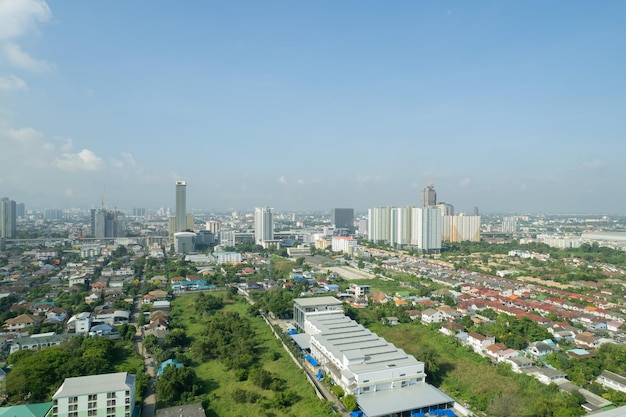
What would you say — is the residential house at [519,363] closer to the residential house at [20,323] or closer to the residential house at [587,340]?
the residential house at [587,340]

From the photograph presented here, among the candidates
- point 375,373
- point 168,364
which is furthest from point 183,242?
point 375,373

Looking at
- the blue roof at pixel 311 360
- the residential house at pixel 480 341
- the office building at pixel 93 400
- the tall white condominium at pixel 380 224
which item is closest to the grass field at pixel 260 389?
the blue roof at pixel 311 360

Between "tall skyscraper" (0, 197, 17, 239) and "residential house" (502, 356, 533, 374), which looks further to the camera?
"tall skyscraper" (0, 197, 17, 239)

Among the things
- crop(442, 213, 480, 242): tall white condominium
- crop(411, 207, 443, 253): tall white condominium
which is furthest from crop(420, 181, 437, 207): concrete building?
crop(411, 207, 443, 253): tall white condominium

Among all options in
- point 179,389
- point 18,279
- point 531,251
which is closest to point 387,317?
point 179,389

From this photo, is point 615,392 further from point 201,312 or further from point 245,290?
point 245,290

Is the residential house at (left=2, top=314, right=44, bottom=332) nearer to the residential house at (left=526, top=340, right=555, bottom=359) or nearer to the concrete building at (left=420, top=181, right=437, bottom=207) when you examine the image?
the residential house at (left=526, top=340, right=555, bottom=359)
